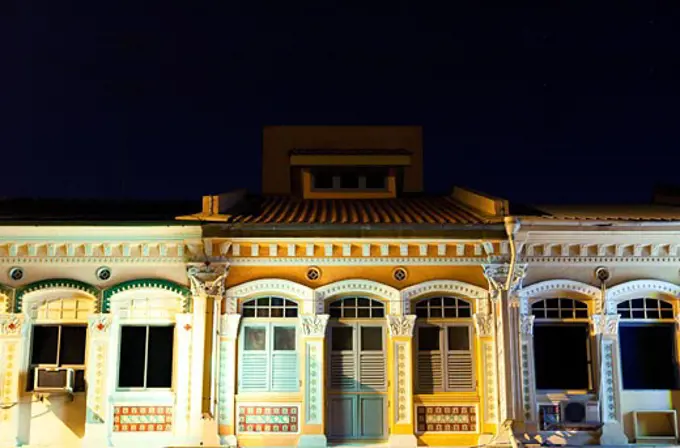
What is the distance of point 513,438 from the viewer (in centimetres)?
1315

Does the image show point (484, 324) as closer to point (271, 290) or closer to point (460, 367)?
point (460, 367)

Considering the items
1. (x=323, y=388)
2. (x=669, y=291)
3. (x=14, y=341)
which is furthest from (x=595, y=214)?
(x=14, y=341)

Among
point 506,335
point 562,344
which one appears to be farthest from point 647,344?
point 506,335

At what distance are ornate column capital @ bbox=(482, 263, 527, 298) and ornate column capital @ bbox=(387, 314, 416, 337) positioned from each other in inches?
63.6

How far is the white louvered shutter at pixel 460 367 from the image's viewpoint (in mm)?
14219

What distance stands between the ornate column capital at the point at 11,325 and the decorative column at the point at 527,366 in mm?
9547

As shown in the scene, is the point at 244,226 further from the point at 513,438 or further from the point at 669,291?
the point at 669,291

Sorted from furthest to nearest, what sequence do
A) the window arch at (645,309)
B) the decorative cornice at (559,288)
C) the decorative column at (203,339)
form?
the window arch at (645,309) → the decorative cornice at (559,288) → the decorative column at (203,339)

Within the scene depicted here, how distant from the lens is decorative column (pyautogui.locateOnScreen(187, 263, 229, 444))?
13.6 m

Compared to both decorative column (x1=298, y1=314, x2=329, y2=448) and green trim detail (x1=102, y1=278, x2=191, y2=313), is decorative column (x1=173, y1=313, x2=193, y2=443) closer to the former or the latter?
green trim detail (x1=102, y1=278, x2=191, y2=313)

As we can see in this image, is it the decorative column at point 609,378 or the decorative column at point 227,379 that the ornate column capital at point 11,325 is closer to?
the decorative column at point 227,379

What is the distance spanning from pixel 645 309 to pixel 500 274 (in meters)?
3.16

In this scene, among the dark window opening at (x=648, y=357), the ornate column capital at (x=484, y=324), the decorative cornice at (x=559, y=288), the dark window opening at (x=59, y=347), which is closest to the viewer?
the ornate column capital at (x=484, y=324)

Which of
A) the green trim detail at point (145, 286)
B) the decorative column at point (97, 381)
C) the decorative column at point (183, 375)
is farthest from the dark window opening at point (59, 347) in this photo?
the decorative column at point (183, 375)
